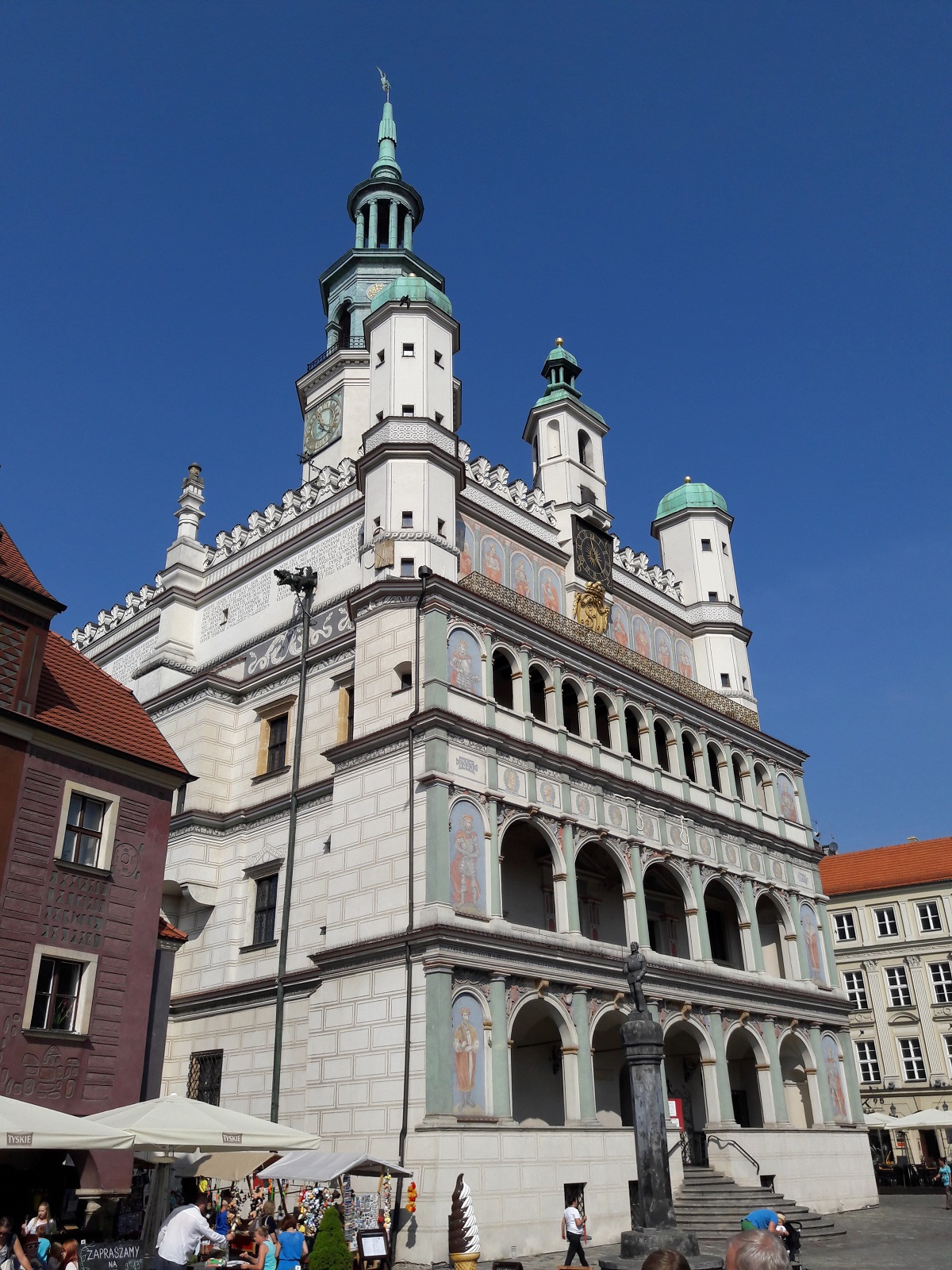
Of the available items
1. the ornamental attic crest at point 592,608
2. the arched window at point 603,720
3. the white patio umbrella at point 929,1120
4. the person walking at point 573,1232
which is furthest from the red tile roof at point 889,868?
the person walking at point 573,1232

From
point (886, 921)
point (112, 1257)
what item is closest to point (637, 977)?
point (112, 1257)

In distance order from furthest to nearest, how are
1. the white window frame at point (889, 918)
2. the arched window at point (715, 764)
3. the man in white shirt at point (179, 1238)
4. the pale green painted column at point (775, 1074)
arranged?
the white window frame at point (889, 918) < the arched window at point (715, 764) < the pale green painted column at point (775, 1074) < the man in white shirt at point (179, 1238)

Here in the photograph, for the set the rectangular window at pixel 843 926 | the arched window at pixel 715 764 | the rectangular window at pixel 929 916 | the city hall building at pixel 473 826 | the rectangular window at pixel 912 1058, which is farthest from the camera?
the rectangular window at pixel 843 926

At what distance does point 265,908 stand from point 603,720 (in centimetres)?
1140

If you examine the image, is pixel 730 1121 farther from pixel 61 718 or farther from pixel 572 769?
pixel 61 718

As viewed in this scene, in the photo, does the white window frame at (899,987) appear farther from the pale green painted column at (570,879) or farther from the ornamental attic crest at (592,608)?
the pale green painted column at (570,879)

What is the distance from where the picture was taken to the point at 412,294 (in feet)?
115

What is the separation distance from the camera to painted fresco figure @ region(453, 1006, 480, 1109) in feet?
77.4

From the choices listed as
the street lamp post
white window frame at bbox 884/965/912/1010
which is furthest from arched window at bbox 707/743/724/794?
white window frame at bbox 884/965/912/1010

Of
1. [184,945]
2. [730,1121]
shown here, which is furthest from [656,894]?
[184,945]

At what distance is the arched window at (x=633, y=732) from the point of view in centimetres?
3397

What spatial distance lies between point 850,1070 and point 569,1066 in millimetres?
15446

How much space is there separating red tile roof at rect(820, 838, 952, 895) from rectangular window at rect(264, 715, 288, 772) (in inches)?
1374

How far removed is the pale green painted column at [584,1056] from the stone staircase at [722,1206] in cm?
376
